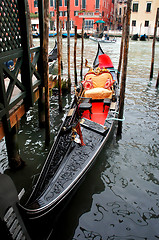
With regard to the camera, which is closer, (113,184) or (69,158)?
(69,158)

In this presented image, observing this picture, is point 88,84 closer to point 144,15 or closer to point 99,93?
point 99,93

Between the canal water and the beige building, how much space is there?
2650 centimetres

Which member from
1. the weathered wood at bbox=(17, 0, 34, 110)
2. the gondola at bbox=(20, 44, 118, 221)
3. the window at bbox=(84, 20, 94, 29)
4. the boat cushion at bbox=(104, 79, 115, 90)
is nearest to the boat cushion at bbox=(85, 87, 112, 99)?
the gondola at bbox=(20, 44, 118, 221)

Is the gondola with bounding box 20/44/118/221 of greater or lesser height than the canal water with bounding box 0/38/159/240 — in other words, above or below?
above

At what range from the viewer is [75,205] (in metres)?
2.90

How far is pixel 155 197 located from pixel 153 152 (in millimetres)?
1182

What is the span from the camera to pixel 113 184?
3316 millimetres

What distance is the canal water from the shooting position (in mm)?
2594

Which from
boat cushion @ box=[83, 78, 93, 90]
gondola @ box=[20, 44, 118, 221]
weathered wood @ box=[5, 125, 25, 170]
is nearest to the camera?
gondola @ box=[20, 44, 118, 221]

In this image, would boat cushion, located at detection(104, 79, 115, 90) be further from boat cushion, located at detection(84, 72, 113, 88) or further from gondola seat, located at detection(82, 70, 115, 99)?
boat cushion, located at detection(84, 72, 113, 88)

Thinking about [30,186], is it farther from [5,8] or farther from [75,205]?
[5,8]

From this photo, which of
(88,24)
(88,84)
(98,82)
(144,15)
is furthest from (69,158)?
(88,24)

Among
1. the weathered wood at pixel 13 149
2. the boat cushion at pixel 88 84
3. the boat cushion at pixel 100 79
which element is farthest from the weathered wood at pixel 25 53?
the boat cushion at pixel 100 79

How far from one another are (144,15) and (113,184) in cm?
2943
